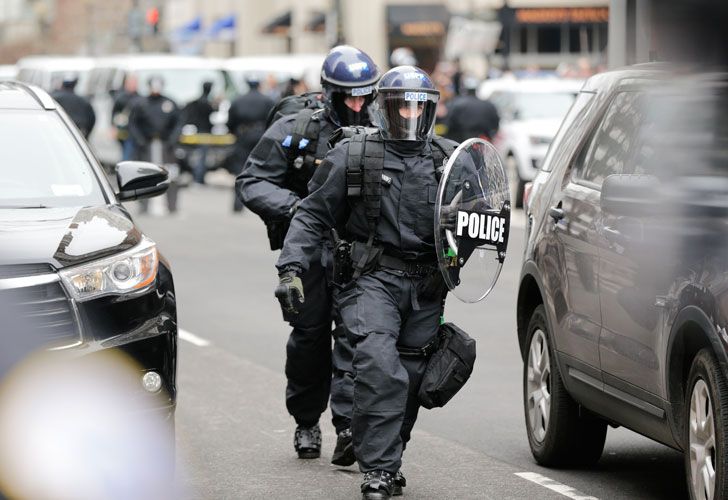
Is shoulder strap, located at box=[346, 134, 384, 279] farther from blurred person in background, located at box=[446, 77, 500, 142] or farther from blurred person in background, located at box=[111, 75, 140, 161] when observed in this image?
blurred person in background, located at box=[111, 75, 140, 161]

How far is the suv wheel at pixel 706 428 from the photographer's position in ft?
18.5

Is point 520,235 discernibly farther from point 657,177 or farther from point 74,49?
point 74,49

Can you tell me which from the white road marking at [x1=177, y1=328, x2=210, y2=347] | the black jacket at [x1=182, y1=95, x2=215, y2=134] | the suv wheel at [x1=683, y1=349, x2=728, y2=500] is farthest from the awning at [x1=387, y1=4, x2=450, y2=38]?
the suv wheel at [x1=683, y1=349, x2=728, y2=500]

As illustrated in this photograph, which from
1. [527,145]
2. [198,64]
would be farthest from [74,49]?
[527,145]

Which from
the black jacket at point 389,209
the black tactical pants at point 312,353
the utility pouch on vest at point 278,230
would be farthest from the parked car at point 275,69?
the black jacket at point 389,209

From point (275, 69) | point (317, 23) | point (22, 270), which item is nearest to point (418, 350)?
point (22, 270)

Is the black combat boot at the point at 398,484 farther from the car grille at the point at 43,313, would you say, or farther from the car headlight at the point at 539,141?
the car headlight at the point at 539,141

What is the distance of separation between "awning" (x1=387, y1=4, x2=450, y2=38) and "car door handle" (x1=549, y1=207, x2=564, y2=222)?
4861 centimetres

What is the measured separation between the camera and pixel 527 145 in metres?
25.2

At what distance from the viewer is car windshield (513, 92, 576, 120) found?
2625 centimetres

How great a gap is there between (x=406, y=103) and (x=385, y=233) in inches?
20.4

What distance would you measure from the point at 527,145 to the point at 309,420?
17.6m

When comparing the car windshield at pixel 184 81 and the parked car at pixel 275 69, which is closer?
the car windshield at pixel 184 81

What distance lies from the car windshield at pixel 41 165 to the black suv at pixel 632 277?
199 centimetres
